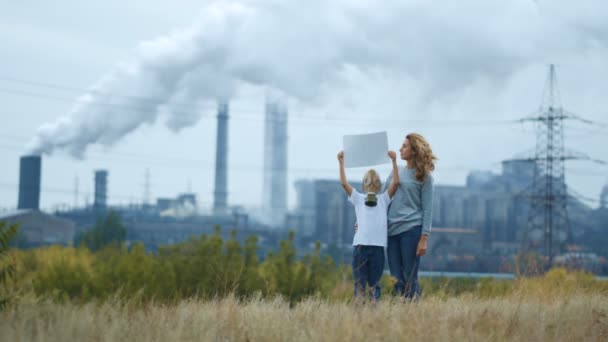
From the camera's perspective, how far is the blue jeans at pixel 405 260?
20.8 feet

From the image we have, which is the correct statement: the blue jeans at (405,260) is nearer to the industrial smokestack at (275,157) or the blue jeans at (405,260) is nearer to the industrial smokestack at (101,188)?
the industrial smokestack at (101,188)

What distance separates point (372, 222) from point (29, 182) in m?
67.9

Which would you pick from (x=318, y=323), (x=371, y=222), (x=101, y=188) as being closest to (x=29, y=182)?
(x=101, y=188)

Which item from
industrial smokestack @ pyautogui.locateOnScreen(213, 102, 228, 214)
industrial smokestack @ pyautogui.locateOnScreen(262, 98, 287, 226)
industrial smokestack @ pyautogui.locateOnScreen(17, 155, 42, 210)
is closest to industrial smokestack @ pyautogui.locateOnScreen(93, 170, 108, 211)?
industrial smokestack @ pyautogui.locateOnScreen(17, 155, 42, 210)

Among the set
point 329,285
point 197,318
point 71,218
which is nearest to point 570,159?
point 329,285

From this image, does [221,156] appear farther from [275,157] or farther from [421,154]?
[421,154]

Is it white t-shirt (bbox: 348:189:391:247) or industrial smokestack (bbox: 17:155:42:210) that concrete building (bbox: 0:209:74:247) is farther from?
white t-shirt (bbox: 348:189:391:247)

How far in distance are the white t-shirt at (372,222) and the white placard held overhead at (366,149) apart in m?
0.27

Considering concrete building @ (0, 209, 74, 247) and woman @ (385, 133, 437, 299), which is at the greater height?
woman @ (385, 133, 437, 299)

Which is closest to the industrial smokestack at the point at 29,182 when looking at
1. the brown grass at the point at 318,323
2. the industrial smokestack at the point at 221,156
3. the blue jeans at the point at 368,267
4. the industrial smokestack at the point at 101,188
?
the industrial smokestack at the point at 101,188

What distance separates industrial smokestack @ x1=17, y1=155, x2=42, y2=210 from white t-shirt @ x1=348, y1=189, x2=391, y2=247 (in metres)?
65.8

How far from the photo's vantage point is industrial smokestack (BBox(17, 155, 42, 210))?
68.5m

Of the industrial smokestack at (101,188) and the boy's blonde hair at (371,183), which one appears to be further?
the industrial smokestack at (101,188)

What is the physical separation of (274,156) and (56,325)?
132130 millimetres
